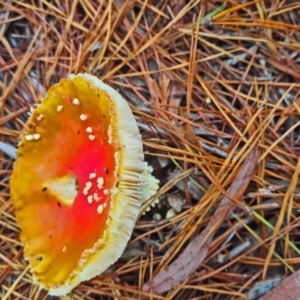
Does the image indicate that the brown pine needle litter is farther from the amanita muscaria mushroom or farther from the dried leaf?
the amanita muscaria mushroom

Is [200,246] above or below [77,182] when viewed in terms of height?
below

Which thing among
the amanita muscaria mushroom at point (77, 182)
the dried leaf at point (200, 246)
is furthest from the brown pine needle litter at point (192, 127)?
the amanita muscaria mushroom at point (77, 182)

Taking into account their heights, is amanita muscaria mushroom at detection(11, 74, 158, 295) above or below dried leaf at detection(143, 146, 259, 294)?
above

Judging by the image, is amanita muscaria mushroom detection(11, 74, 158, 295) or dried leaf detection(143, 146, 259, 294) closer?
amanita muscaria mushroom detection(11, 74, 158, 295)

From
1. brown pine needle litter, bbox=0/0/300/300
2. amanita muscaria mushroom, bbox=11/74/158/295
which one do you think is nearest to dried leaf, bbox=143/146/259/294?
brown pine needle litter, bbox=0/0/300/300

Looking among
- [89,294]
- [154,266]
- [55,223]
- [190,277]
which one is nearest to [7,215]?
[55,223]
